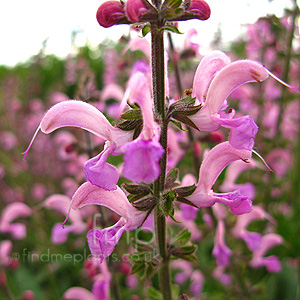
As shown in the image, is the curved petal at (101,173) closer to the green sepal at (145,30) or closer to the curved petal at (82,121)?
the curved petal at (82,121)

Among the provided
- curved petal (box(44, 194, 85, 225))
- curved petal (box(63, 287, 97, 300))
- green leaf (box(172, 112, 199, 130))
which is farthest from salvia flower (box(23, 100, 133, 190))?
curved petal (box(63, 287, 97, 300))

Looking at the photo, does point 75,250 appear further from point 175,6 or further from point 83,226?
point 175,6

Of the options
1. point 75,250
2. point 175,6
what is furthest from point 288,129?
point 175,6

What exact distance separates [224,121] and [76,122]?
39cm

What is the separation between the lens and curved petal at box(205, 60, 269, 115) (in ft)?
3.01

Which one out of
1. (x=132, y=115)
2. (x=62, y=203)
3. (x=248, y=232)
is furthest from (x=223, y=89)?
(x=62, y=203)

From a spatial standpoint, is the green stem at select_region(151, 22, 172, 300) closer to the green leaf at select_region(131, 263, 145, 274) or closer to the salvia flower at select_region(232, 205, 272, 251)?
the green leaf at select_region(131, 263, 145, 274)

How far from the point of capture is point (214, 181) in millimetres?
1041

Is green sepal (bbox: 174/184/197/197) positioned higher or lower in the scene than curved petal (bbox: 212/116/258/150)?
lower

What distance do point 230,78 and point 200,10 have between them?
7.9 inches

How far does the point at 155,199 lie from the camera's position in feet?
3.09

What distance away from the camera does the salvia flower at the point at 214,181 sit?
3.02 ft

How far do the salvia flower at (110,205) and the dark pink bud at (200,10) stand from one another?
20.5 inches

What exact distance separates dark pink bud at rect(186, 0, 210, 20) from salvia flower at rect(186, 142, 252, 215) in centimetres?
36
